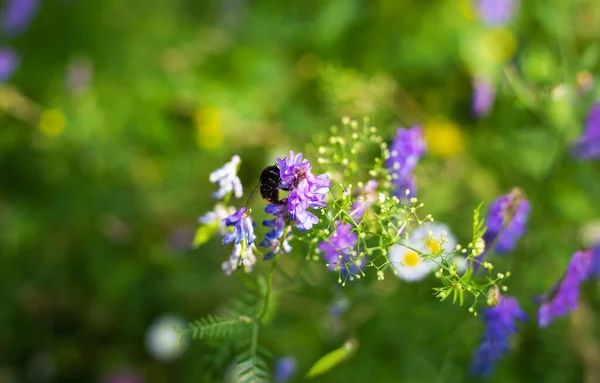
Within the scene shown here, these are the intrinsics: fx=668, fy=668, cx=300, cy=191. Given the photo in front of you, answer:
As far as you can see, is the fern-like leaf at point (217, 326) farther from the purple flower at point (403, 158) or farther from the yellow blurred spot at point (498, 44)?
the yellow blurred spot at point (498, 44)

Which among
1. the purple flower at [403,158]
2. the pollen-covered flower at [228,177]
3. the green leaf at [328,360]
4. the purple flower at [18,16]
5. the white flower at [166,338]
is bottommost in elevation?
the green leaf at [328,360]

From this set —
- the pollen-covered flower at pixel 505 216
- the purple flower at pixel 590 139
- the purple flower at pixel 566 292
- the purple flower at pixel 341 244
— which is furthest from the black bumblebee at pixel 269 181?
the purple flower at pixel 590 139

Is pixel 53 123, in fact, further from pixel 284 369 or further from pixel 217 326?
pixel 217 326

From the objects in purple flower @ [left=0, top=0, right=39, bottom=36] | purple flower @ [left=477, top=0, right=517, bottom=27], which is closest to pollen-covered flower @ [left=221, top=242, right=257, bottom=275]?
purple flower @ [left=477, top=0, right=517, bottom=27]

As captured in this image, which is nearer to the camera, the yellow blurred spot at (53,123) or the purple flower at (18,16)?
the yellow blurred spot at (53,123)

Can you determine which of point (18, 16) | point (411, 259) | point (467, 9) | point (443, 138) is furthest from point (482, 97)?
point (18, 16)

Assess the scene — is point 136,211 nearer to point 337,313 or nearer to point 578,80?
point 337,313
